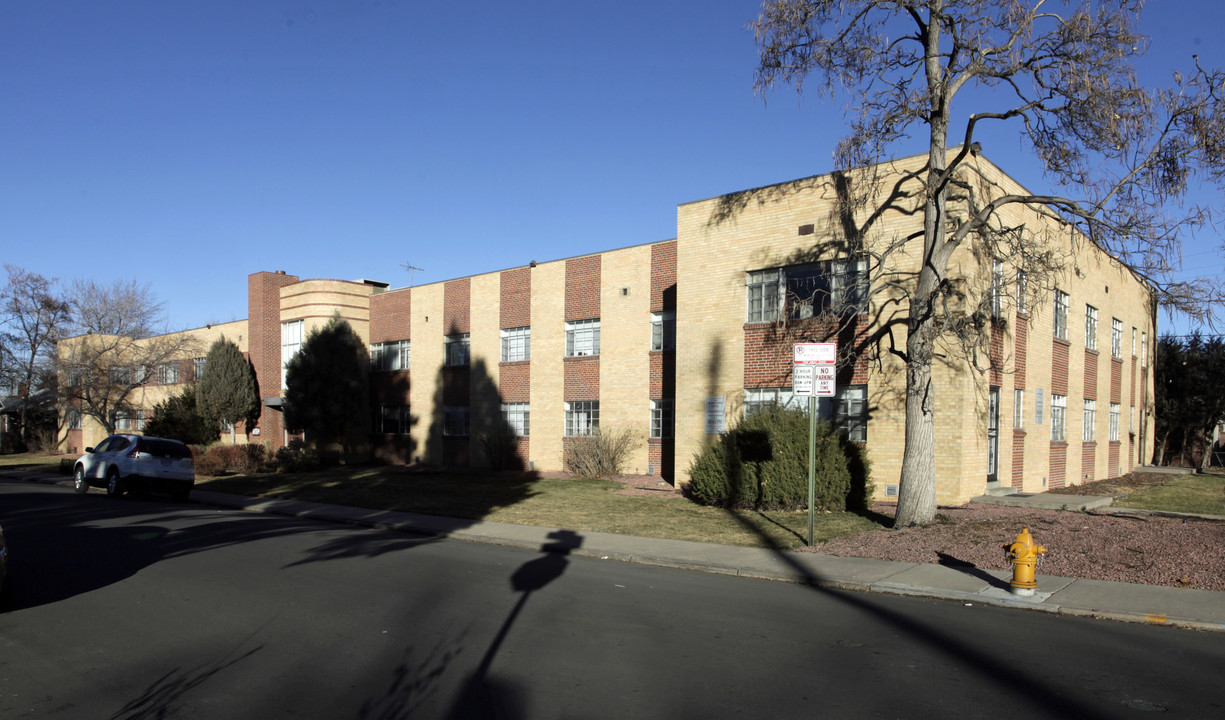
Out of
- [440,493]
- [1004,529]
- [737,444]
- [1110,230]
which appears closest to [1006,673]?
[1004,529]

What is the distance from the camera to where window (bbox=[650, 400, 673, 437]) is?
26.0 metres

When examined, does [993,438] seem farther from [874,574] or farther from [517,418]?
[517,418]

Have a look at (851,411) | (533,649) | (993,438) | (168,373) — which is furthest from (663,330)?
(168,373)

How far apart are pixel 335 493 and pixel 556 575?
46.3ft

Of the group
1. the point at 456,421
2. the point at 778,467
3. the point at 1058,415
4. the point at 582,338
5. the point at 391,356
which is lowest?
the point at 456,421

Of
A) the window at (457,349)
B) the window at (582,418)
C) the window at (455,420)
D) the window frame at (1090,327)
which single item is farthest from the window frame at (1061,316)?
the window at (455,420)

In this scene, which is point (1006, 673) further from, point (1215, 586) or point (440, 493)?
point (440, 493)

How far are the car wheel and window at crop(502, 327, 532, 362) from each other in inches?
525

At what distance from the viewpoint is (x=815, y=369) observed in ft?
Result: 40.5

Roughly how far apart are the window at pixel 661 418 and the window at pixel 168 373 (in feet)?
A: 89.7

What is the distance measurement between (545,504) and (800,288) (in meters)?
7.98

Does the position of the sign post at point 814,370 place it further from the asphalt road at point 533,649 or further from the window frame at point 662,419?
the window frame at point 662,419

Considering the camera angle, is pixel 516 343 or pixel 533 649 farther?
pixel 516 343

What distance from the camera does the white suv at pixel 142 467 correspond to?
21922 mm
